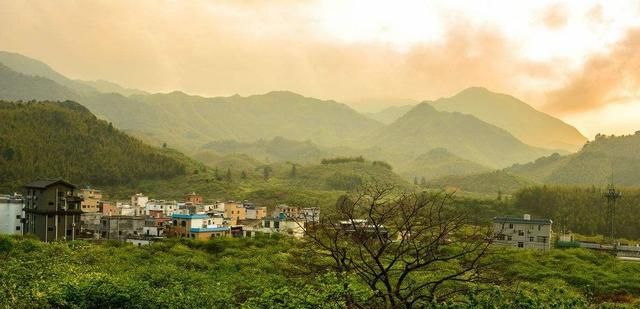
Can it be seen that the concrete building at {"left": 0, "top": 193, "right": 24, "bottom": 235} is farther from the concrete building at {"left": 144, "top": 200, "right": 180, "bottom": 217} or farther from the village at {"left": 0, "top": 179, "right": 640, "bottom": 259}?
the concrete building at {"left": 144, "top": 200, "right": 180, "bottom": 217}

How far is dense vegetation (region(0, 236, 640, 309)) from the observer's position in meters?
18.4

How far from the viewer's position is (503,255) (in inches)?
2286

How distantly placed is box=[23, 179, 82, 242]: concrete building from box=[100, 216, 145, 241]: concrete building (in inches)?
335

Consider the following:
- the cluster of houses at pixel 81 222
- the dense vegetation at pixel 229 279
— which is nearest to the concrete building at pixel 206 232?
the cluster of houses at pixel 81 222

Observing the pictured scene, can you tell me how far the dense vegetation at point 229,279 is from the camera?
18.4 metres

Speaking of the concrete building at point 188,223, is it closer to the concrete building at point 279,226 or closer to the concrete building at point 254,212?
the concrete building at point 279,226

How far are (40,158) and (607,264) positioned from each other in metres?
120

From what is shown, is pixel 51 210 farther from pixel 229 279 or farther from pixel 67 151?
pixel 67 151

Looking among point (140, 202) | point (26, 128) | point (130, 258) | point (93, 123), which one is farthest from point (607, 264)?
point (93, 123)

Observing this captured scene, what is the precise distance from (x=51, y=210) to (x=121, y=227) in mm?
12066

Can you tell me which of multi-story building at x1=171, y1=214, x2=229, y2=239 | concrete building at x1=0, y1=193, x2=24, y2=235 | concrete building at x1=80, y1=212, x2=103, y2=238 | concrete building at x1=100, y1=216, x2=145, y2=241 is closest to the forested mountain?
concrete building at x1=80, y1=212, x2=103, y2=238

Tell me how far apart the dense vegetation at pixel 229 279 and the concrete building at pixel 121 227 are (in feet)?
65.9

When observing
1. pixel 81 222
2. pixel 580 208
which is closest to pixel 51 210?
pixel 81 222

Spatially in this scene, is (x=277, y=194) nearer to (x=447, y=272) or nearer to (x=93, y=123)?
(x=93, y=123)
